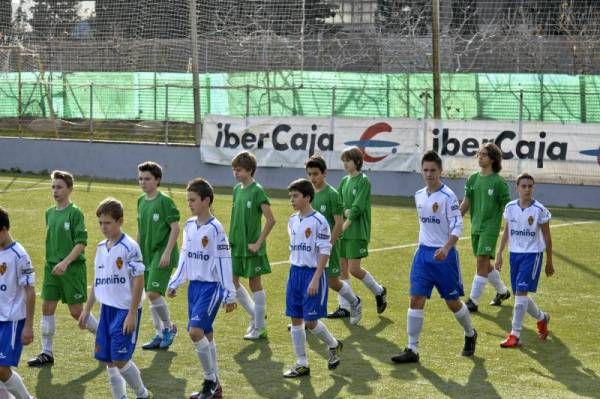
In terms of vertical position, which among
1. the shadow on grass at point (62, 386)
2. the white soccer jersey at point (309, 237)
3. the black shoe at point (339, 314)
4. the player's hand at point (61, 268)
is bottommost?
the shadow on grass at point (62, 386)

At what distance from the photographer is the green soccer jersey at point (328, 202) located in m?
11.9

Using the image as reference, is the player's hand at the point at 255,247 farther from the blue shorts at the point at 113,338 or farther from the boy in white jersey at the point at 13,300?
the boy in white jersey at the point at 13,300

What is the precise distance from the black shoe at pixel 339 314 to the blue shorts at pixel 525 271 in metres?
2.24

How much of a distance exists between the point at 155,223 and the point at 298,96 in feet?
58.7

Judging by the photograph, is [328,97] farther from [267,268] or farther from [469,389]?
[469,389]

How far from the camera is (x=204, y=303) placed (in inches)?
360

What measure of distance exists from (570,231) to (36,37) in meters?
20.0

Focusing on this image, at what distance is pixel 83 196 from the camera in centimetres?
2314

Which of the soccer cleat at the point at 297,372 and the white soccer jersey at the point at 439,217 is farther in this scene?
the white soccer jersey at the point at 439,217

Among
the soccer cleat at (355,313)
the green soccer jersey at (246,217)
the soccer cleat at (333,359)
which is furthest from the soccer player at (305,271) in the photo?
the soccer cleat at (355,313)

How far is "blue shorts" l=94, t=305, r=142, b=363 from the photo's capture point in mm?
8383

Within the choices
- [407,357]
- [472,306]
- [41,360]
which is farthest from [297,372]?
[472,306]

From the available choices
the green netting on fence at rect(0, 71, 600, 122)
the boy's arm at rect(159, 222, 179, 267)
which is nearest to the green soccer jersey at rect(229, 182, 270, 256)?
the boy's arm at rect(159, 222, 179, 267)

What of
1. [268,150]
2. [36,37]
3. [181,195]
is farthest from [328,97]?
[36,37]
